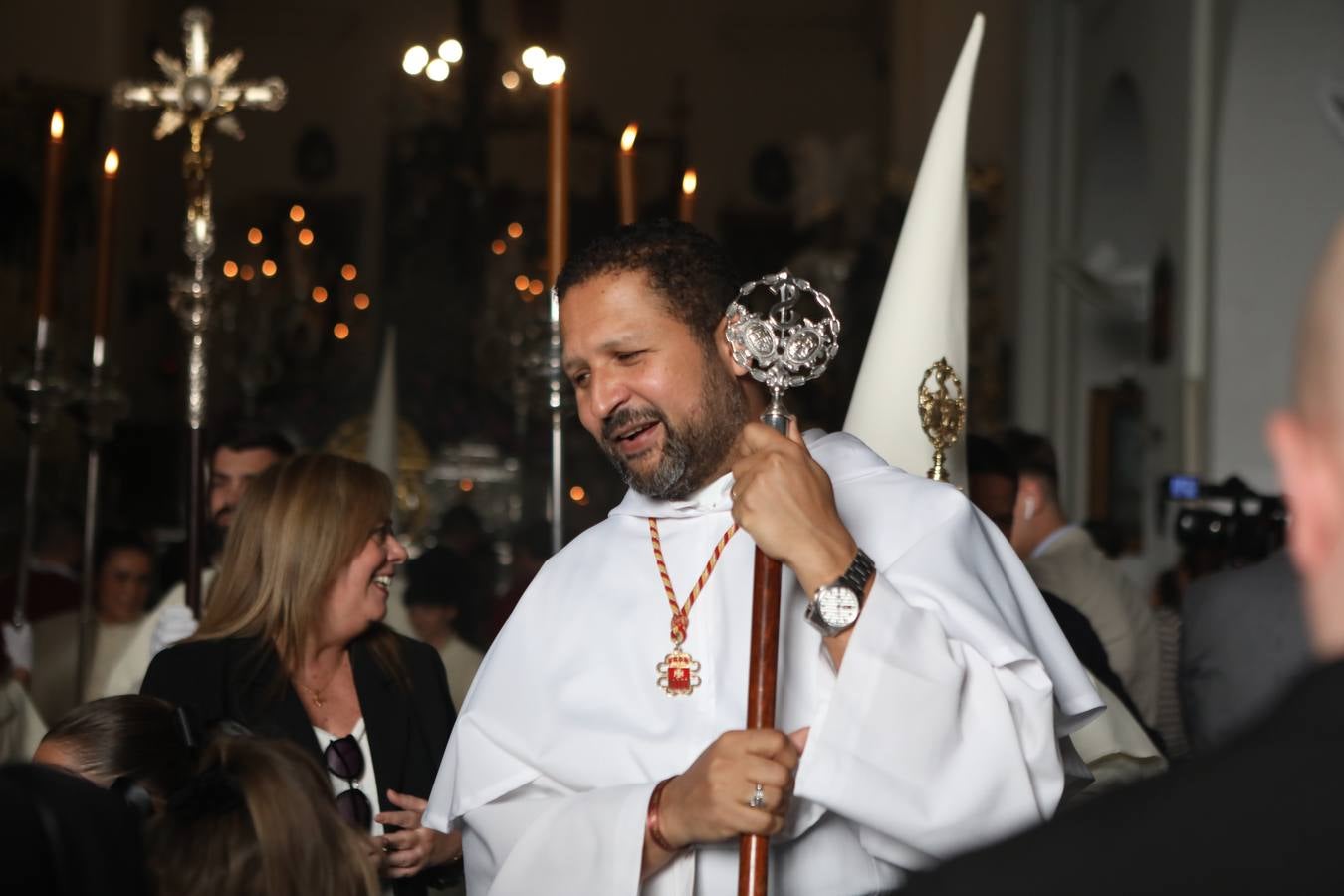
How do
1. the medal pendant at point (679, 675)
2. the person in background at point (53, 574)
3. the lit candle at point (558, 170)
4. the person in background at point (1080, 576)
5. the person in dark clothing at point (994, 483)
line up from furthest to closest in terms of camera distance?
the person in background at point (53, 574)
the person in background at point (1080, 576)
the person in dark clothing at point (994, 483)
the lit candle at point (558, 170)
the medal pendant at point (679, 675)

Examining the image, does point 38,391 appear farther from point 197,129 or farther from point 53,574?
point 53,574

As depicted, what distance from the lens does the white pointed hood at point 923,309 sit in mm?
3086

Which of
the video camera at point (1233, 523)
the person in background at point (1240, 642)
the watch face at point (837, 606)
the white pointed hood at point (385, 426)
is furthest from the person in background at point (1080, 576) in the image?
the watch face at point (837, 606)

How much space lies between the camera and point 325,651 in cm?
326

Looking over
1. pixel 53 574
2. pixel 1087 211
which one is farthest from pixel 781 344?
pixel 1087 211

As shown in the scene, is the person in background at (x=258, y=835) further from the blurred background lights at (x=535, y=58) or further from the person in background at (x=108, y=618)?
the person in background at (x=108, y=618)

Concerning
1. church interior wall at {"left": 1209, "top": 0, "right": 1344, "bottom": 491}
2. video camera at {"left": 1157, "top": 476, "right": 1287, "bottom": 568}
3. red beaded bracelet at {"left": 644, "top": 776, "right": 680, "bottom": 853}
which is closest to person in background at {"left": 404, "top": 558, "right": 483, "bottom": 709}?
video camera at {"left": 1157, "top": 476, "right": 1287, "bottom": 568}

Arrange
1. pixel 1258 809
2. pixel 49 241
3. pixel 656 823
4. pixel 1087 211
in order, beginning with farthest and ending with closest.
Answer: pixel 1087 211 → pixel 49 241 → pixel 656 823 → pixel 1258 809

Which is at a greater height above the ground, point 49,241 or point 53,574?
point 49,241

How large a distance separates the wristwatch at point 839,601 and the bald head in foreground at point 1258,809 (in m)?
1.22

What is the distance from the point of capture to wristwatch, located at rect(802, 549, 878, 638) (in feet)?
7.22

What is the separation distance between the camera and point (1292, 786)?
0.90 meters

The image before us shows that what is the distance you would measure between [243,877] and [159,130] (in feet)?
8.39

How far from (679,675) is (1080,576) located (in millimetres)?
2460
